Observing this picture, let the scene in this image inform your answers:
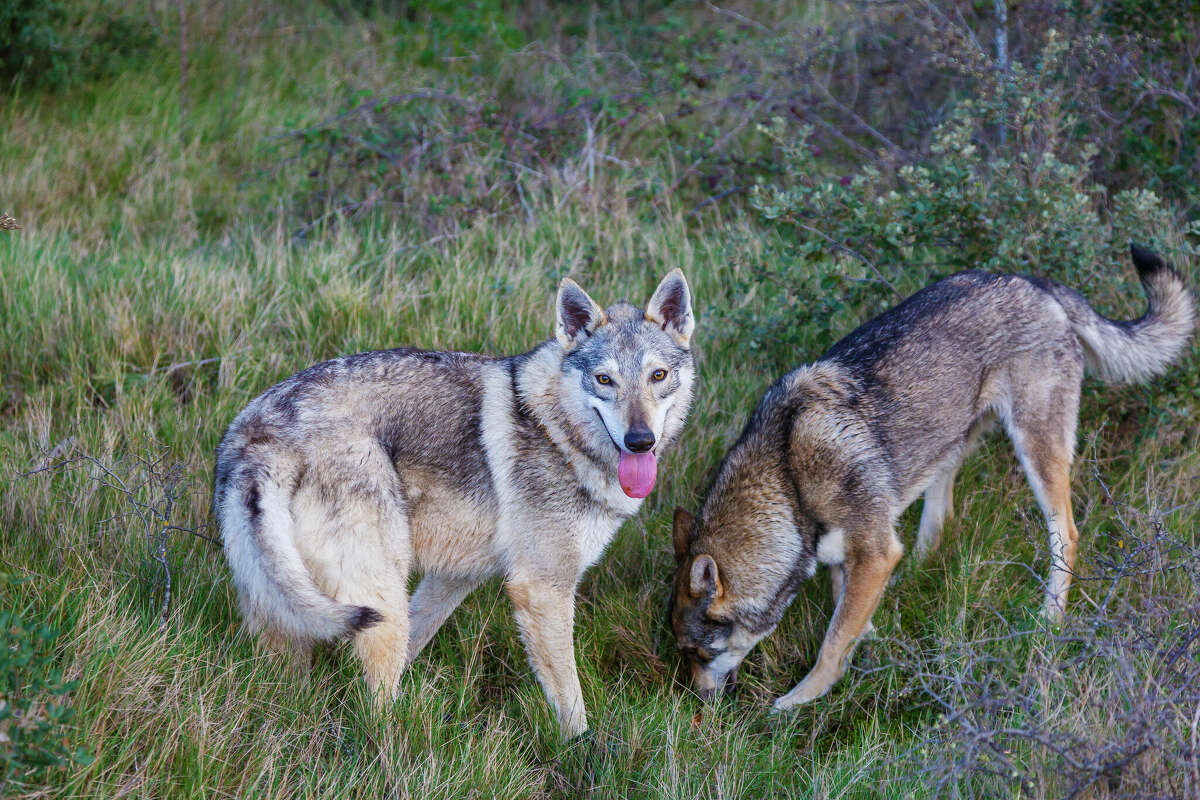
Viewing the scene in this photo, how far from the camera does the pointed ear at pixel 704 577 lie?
4.39 meters

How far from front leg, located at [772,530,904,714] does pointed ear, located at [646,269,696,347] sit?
128cm

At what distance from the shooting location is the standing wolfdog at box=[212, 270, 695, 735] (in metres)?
3.67

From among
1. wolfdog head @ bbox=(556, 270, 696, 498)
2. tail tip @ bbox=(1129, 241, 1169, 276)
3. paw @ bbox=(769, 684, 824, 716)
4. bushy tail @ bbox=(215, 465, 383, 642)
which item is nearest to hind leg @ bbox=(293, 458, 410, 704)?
bushy tail @ bbox=(215, 465, 383, 642)

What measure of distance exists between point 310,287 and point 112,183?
2728 millimetres

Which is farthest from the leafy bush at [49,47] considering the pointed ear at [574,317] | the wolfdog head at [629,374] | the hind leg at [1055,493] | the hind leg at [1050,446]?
the hind leg at [1055,493]

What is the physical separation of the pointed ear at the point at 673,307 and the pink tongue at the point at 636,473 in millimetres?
696

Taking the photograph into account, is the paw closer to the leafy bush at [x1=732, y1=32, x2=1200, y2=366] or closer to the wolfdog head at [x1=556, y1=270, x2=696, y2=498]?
the wolfdog head at [x1=556, y1=270, x2=696, y2=498]

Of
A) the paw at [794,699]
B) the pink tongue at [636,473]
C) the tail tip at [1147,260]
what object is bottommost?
the paw at [794,699]

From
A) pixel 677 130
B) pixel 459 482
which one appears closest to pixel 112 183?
pixel 677 130

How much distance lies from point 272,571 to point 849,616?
2498 mm

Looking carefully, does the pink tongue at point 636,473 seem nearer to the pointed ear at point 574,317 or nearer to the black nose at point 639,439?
the black nose at point 639,439

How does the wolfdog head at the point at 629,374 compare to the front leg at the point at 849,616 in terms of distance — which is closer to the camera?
the wolfdog head at the point at 629,374

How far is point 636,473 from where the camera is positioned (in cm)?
398

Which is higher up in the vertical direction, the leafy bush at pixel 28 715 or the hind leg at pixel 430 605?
the leafy bush at pixel 28 715
